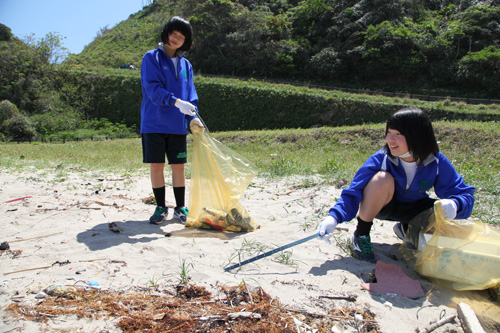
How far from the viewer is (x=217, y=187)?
3.07 metres

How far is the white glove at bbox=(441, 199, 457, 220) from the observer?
2.08 metres

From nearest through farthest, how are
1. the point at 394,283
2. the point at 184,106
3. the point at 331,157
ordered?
1. the point at 394,283
2. the point at 184,106
3. the point at 331,157

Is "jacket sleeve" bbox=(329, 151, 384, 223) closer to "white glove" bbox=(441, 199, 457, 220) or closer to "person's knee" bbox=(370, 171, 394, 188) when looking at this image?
"person's knee" bbox=(370, 171, 394, 188)

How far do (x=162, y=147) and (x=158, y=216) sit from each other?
0.63m

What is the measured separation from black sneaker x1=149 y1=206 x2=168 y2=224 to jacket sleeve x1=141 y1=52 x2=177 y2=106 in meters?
0.96

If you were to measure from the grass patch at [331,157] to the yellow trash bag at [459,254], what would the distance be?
4.53 ft

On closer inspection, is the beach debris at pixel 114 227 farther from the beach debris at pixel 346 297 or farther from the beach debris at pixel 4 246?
the beach debris at pixel 346 297

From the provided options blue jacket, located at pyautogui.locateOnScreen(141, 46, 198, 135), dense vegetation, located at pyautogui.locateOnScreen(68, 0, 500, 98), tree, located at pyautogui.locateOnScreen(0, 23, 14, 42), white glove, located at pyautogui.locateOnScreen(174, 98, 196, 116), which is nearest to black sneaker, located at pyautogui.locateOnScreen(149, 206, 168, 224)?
blue jacket, located at pyautogui.locateOnScreen(141, 46, 198, 135)

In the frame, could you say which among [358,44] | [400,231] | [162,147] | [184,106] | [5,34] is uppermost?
[5,34]

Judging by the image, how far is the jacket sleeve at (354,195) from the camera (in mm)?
2324

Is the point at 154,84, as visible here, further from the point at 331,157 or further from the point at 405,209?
the point at 331,157

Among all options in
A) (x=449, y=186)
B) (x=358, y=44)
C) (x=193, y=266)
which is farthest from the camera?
(x=358, y=44)

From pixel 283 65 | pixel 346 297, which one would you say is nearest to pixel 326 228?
pixel 346 297

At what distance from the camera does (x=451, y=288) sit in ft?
6.67
